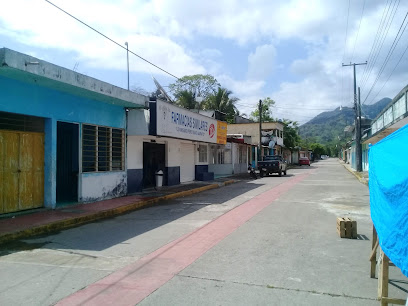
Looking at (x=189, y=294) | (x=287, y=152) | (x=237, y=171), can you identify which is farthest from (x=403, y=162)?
(x=287, y=152)

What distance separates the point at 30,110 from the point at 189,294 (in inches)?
324

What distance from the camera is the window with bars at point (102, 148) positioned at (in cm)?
1301

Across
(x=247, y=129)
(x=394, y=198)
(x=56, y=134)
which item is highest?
(x=247, y=129)

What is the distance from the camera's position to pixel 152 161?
64.4ft

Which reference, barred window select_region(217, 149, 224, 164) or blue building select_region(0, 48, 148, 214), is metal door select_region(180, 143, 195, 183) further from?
blue building select_region(0, 48, 148, 214)

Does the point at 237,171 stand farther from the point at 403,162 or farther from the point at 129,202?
the point at 403,162

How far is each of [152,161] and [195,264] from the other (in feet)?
46.1

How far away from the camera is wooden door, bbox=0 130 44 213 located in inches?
387

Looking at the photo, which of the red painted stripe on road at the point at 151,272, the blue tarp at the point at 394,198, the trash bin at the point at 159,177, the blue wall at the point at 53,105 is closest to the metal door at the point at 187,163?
the trash bin at the point at 159,177

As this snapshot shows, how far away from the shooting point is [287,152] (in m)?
70.6

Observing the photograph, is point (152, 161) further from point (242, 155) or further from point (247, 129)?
point (247, 129)

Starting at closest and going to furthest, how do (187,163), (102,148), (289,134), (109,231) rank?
(109,231), (102,148), (187,163), (289,134)

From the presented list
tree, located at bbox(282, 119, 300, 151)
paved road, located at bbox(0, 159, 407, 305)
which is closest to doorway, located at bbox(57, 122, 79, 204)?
paved road, located at bbox(0, 159, 407, 305)

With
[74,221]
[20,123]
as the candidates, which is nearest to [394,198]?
[74,221]
